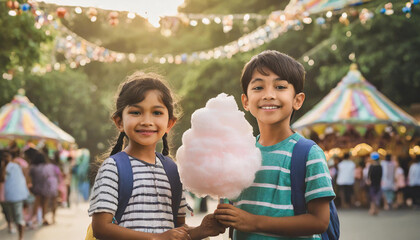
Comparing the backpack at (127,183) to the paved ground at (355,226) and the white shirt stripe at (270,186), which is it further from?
the paved ground at (355,226)

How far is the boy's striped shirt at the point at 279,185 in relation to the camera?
2.26m

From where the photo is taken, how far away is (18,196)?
880 centimetres

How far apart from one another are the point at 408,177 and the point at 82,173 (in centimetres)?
933

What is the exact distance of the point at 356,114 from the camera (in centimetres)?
1485

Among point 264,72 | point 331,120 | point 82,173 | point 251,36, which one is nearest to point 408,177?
point 331,120

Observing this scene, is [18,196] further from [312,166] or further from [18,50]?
[312,166]

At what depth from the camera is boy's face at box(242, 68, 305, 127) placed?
2469 mm

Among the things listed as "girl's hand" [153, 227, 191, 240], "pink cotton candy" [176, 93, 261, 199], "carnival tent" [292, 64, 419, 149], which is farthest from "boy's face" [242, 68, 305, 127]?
"carnival tent" [292, 64, 419, 149]

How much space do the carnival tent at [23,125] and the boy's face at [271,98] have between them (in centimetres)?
1451

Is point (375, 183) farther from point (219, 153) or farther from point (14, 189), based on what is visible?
point (219, 153)

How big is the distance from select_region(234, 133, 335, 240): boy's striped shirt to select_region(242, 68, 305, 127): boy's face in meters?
0.14

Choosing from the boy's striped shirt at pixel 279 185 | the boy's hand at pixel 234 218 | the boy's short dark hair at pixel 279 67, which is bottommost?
the boy's hand at pixel 234 218

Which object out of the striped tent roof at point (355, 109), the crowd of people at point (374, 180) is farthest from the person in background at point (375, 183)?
the striped tent roof at point (355, 109)

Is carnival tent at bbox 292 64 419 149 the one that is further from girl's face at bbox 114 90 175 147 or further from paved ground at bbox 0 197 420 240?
girl's face at bbox 114 90 175 147
